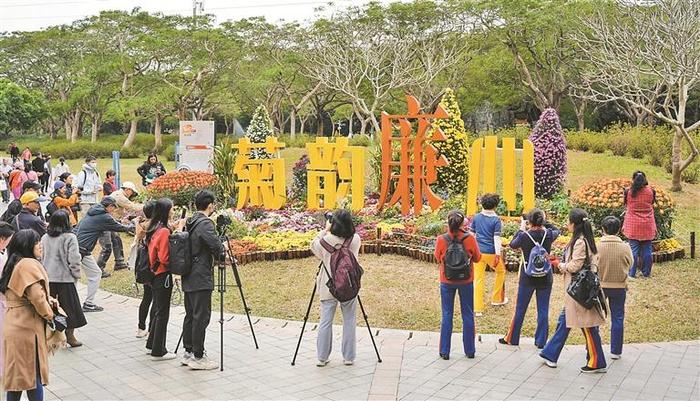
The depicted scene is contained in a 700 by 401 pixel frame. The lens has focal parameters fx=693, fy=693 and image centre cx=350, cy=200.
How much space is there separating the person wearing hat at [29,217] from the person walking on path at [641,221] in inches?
296

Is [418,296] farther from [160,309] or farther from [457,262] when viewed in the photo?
[160,309]

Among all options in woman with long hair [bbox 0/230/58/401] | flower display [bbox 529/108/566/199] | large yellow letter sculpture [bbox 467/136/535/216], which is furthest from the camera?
flower display [bbox 529/108/566/199]

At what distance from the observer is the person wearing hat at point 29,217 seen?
7.87 m

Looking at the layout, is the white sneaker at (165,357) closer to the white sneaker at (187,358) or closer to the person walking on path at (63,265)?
the white sneaker at (187,358)

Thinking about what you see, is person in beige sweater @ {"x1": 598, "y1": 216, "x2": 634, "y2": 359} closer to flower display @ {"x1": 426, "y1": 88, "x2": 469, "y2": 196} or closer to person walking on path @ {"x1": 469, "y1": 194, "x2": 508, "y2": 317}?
person walking on path @ {"x1": 469, "y1": 194, "x2": 508, "y2": 317}

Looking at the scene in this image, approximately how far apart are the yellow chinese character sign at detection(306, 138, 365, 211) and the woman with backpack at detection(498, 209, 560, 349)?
711 centimetres

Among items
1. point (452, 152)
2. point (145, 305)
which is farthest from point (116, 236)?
point (452, 152)

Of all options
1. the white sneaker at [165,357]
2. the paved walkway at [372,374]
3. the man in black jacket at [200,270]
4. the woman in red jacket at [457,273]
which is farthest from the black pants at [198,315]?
the woman in red jacket at [457,273]

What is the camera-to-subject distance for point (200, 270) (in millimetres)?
5992

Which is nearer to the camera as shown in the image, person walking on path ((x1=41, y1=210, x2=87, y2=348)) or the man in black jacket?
the man in black jacket

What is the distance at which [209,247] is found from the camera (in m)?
5.97

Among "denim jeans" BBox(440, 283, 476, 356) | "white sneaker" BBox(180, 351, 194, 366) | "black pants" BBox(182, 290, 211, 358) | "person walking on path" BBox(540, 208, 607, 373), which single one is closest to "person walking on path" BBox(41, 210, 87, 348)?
"white sneaker" BBox(180, 351, 194, 366)

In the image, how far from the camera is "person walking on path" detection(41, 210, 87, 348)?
21.5 ft

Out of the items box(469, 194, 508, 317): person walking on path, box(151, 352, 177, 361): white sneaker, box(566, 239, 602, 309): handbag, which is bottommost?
box(151, 352, 177, 361): white sneaker
